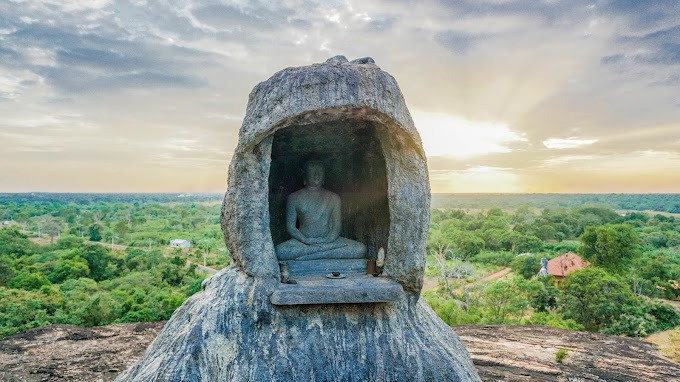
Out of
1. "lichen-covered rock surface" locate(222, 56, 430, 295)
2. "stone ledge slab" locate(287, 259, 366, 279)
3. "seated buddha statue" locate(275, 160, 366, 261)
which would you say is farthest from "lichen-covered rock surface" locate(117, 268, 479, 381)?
"seated buddha statue" locate(275, 160, 366, 261)

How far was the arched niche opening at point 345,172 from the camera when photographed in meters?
6.27

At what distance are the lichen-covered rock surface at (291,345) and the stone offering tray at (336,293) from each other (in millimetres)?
251

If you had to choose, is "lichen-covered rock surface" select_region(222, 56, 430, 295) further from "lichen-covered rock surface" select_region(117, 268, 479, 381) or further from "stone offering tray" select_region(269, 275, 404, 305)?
"lichen-covered rock surface" select_region(117, 268, 479, 381)

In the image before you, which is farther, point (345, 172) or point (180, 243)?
point (180, 243)

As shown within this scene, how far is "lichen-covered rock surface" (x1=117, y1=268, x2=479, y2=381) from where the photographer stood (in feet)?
16.0

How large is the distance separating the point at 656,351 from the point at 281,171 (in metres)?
9.26

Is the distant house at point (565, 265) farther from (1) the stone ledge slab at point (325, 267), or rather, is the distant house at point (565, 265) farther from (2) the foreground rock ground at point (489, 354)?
(1) the stone ledge slab at point (325, 267)

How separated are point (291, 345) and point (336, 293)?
813 mm

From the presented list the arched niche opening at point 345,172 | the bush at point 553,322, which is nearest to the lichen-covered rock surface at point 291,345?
the arched niche opening at point 345,172

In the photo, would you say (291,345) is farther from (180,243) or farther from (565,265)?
(180,243)

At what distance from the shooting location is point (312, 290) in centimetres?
507

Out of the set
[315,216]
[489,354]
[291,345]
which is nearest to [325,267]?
[315,216]

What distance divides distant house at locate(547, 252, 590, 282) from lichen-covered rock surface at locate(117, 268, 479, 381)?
2447 cm

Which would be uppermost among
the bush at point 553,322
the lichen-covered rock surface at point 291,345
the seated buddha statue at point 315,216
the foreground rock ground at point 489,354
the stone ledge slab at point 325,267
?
the seated buddha statue at point 315,216
